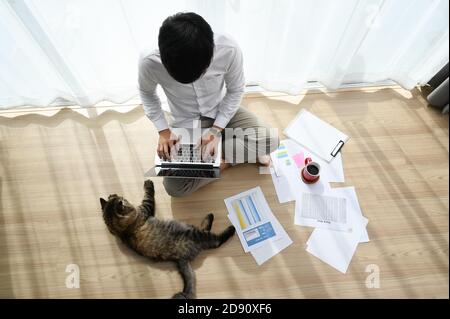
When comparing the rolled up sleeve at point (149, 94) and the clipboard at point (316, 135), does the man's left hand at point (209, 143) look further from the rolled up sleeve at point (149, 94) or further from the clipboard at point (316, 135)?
the clipboard at point (316, 135)

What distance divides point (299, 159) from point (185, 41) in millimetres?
Result: 890

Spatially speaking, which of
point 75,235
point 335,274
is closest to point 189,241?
point 75,235

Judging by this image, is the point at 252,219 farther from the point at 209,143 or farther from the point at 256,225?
the point at 209,143

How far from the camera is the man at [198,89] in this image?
2.64 feet

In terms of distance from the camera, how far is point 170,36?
0.80m

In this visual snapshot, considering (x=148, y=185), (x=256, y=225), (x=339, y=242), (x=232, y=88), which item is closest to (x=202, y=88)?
(x=232, y=88)

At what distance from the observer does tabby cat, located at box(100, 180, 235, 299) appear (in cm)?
123

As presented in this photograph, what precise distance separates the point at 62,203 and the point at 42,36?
2.47 ft

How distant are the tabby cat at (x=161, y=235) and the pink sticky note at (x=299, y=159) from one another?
0.46 metres

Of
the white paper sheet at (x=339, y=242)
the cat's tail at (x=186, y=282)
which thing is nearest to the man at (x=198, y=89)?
the cat's tail at (x=186, y=282)

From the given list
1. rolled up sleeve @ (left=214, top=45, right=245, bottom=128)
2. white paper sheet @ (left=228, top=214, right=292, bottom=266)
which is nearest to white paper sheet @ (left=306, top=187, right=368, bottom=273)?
white paper sheet @ (left=228, top=214, right=292, bottom=266)

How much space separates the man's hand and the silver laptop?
1cm

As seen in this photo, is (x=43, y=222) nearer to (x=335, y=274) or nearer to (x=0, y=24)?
(x=0, y=24)

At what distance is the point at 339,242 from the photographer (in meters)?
1.32
